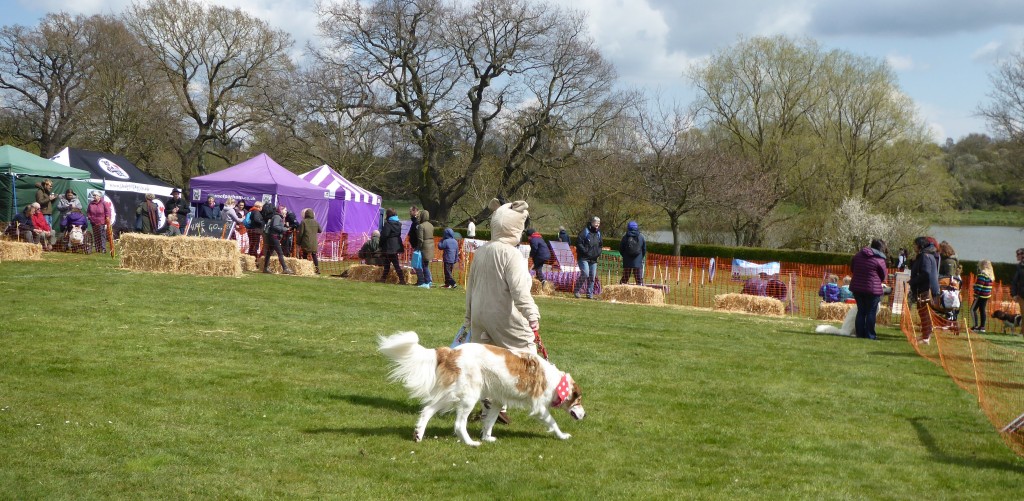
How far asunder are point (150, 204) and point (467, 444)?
67.7ft

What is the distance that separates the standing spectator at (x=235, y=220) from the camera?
24594 mm

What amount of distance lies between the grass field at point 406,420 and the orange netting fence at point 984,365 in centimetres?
22

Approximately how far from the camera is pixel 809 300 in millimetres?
25312

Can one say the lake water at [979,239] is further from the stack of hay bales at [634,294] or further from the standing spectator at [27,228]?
the standing spectator at [27,228]

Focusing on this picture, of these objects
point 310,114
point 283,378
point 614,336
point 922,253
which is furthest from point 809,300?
point 310,114

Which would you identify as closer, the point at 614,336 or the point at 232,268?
the point at 614,336

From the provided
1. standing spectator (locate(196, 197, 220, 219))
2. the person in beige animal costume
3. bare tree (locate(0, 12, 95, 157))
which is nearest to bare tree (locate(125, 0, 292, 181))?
bare tree (locate(0, 12, 95, 157))

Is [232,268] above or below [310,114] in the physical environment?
below

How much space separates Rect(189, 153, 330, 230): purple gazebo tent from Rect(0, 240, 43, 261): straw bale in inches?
250

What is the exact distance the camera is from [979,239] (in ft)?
187

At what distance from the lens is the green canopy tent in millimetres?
26156

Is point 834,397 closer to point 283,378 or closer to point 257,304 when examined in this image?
point 283,378

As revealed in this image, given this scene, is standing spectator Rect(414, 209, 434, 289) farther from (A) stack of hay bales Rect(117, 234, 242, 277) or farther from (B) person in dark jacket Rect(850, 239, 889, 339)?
(B) person in dark jacket Rect(850, 239, 889, 339)

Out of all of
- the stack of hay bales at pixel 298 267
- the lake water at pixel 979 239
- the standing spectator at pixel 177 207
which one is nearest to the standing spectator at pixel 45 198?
the standing spectator at pixel 177 207
